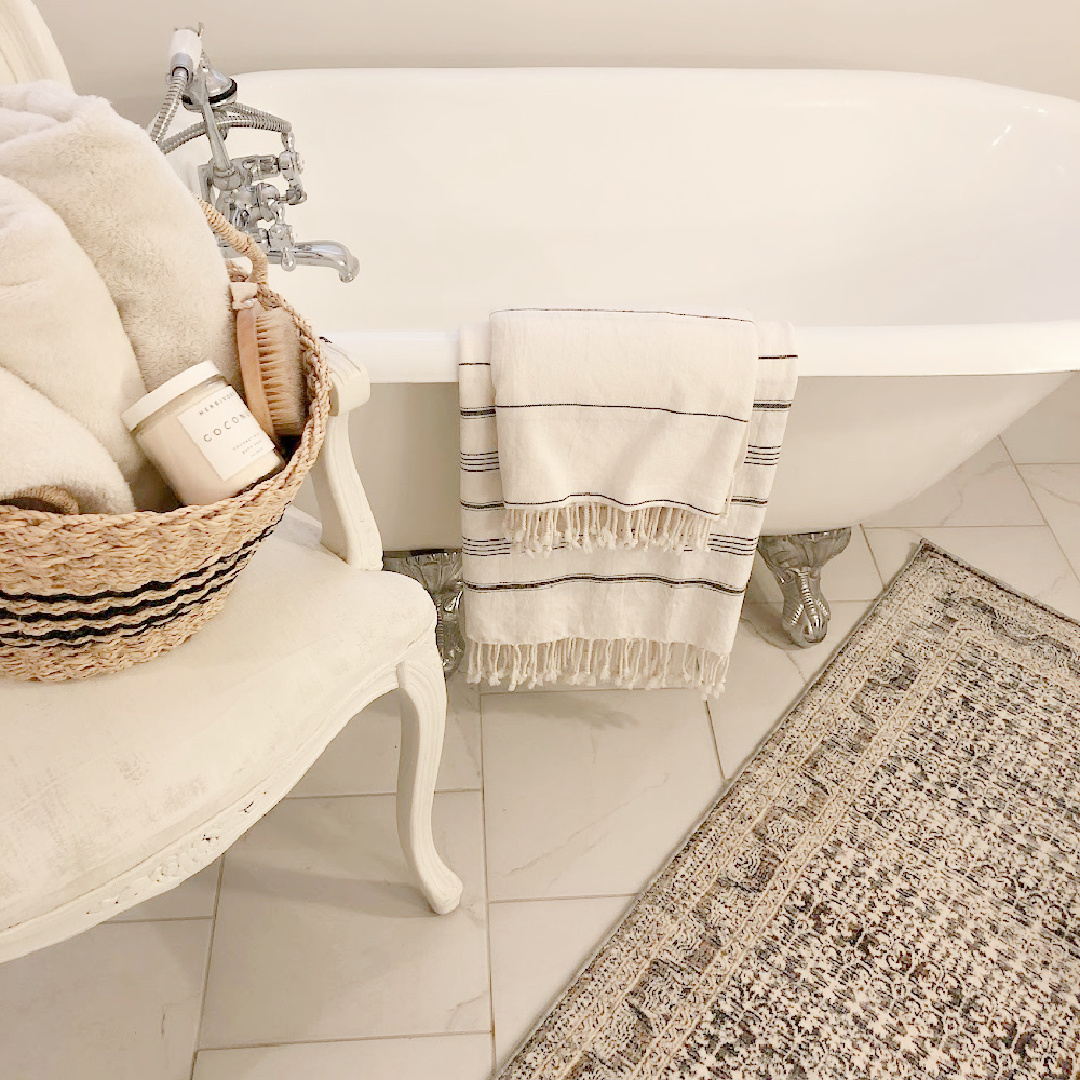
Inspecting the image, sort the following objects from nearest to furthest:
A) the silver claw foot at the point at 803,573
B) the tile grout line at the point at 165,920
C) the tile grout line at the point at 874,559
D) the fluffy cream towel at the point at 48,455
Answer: the fluffy cream towel at the point at 48,455 → the tile grout line at the point at 165,920 → the silver claw foot at the point at 803,573 → the tile grout line at the point at 874,559

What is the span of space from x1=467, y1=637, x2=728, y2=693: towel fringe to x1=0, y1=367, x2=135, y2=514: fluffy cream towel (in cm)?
63

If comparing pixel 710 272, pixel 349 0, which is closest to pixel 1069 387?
pixel 710 272

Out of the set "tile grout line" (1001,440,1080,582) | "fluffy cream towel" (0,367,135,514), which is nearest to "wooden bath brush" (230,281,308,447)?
"fluffy cream towel" (0,367,135,514)

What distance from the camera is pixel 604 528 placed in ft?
3.56

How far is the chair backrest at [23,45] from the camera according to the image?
937 mm

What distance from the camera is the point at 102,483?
635 mm

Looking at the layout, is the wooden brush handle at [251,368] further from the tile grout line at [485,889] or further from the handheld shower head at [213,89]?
the tile grout line at [485,889]

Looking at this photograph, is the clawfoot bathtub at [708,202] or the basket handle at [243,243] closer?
the basket handle at [243,243]

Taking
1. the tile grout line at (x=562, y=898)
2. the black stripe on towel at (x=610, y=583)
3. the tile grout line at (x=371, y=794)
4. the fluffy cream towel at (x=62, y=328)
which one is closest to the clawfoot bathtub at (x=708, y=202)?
the black stripe on towel at (x=610, y=583)

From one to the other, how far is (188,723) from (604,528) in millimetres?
509

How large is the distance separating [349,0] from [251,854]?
1.27 m

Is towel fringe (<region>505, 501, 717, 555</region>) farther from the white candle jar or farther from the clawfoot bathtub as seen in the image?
the white candle jar

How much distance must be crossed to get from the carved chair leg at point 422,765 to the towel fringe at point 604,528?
Answer: 0.17 metres

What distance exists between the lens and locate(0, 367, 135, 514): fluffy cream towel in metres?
0.59
